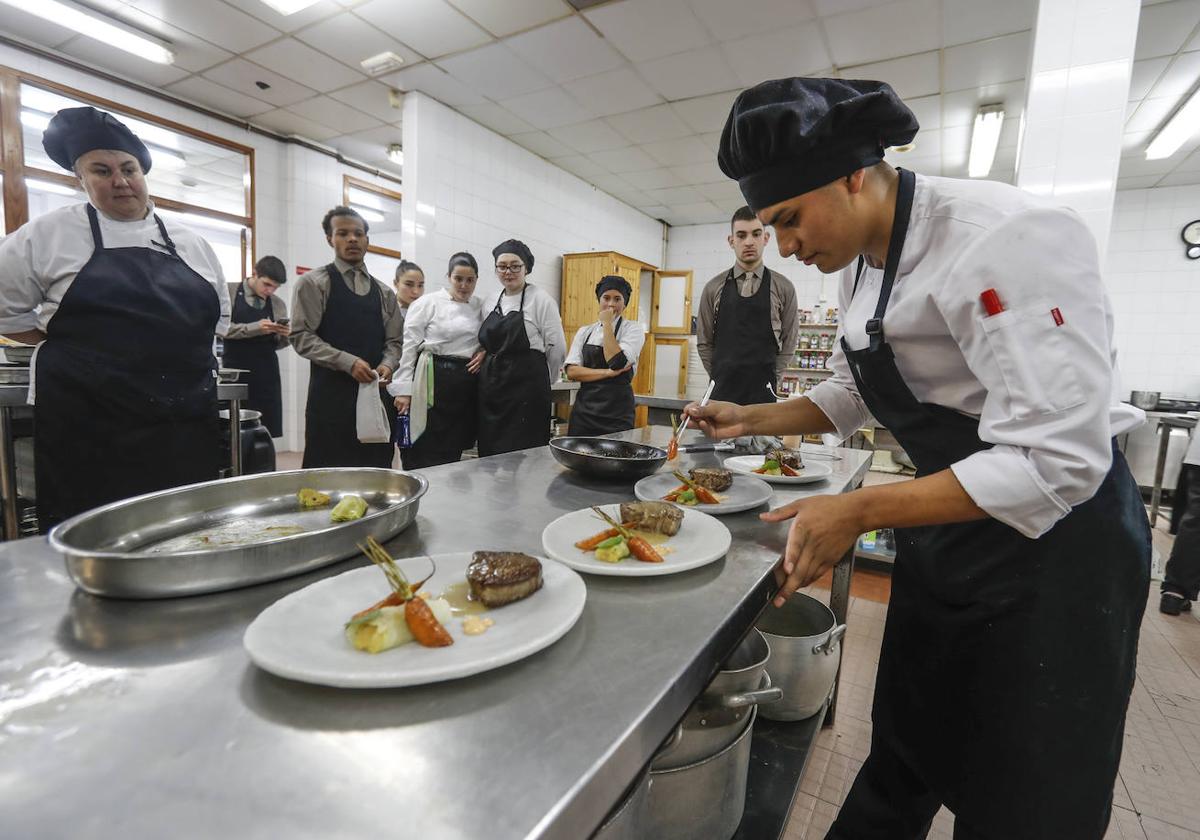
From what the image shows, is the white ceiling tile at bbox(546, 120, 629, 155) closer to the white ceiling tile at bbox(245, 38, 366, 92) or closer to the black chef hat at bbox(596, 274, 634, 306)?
the white ceiling tile at bbox(245, 38, 366, 92)

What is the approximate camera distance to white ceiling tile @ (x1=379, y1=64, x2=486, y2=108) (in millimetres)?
4751

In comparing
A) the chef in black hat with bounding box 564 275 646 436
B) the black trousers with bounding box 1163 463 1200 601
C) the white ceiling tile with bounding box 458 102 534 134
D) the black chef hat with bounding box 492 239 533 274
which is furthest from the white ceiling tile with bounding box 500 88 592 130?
the black trousers with bounding box 1163 463 1200 601

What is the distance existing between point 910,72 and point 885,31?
2.26 feet

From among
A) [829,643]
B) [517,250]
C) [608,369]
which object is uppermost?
[517,250]

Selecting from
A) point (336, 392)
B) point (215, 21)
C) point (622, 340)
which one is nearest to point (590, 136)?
point (622, 340)

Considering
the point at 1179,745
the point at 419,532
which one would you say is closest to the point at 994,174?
the point at 1179,745

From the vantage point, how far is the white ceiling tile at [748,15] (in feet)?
12.1

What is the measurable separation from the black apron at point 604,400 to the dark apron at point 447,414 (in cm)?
74

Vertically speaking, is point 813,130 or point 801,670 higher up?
point 813,130

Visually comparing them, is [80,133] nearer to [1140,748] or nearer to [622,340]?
[622,340]

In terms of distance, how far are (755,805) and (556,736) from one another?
3.86ft

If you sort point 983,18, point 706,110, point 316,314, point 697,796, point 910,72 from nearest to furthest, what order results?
1. point 697,796
2. point 316,314
3. point 983,18
4. point 910,72
5. point 706,110

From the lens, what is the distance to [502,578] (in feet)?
2.45

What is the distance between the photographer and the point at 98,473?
6.46 ft
